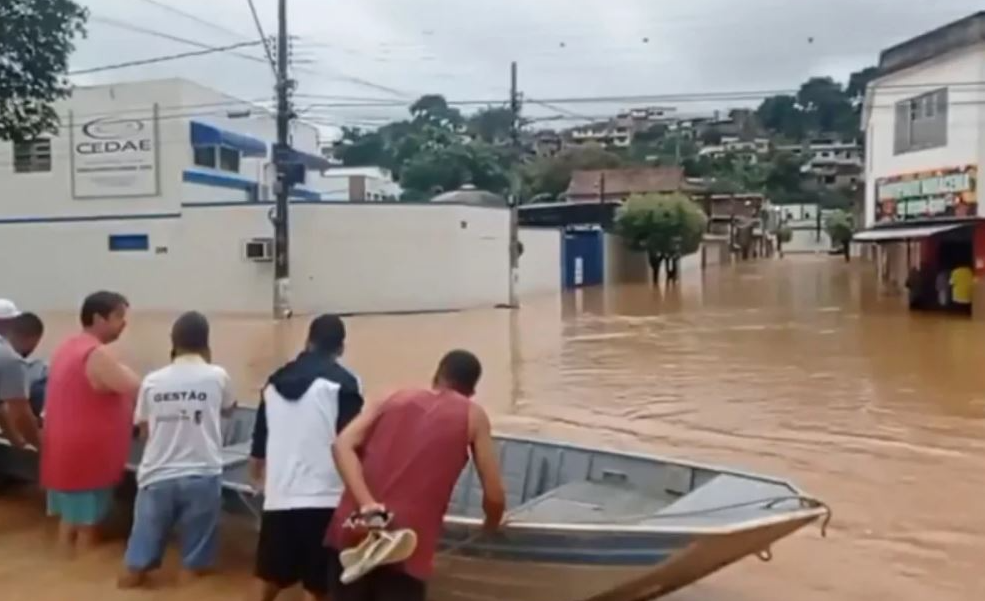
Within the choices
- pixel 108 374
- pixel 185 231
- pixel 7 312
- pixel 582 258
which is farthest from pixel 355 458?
pixel 582 258

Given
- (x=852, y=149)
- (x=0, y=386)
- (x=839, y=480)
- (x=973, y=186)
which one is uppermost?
(x=852, y=149)

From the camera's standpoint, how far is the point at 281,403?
15.5ft

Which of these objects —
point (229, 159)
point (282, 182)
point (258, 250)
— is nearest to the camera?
point (282, 182)

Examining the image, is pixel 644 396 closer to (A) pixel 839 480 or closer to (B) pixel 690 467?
(A) pixel 839 480

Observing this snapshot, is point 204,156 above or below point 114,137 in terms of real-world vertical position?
below

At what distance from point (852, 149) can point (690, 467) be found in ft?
440

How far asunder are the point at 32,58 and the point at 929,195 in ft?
66.8

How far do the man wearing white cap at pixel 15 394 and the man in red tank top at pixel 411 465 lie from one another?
334 centimetres

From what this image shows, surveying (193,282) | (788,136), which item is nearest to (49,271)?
(193,282)

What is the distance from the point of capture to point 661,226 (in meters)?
45.6

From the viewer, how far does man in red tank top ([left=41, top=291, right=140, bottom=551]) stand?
575 centimetres

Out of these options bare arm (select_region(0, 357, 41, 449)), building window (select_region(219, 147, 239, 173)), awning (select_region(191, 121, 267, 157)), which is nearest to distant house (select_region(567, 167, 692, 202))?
awning (select_region(191, 121, 267, 157))

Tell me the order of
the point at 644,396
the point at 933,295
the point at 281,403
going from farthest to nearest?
the point at 933,295
the point at 644,396
the point at 281,403

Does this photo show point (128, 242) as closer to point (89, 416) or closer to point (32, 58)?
point (32, 58)
